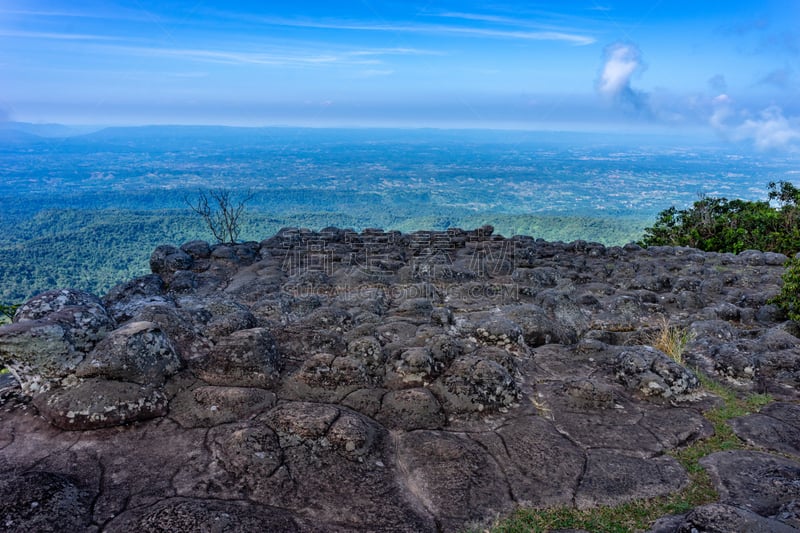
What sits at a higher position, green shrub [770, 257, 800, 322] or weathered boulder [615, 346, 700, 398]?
green shrub [770, 257, 800, 322]

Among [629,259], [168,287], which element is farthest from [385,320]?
[629,259]

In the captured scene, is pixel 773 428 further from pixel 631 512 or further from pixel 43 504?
pixel 43 504

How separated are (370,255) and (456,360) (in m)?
10.2

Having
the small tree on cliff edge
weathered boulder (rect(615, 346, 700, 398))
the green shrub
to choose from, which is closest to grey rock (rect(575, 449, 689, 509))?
weathered boulder (rect(615, 346, 700, 398))

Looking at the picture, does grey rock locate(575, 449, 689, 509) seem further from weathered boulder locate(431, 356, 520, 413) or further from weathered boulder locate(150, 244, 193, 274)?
weathered boulder locate(150, 244, 193, 274)

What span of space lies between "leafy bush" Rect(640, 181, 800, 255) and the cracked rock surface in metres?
14.4

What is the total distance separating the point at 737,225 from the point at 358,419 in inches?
981

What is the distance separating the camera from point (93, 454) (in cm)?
441

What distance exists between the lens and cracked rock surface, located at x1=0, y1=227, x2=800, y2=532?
153 inches

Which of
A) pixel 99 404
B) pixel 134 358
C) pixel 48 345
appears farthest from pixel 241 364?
pixel 48 345

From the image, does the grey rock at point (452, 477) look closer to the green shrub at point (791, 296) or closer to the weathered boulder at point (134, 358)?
the weathered boulder at point (134, 358)

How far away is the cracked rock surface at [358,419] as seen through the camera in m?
3.89

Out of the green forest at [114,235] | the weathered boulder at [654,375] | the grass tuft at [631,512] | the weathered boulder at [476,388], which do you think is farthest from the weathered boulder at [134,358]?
the green forest at [114,235]

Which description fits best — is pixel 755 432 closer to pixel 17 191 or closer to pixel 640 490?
pixel 640 490
